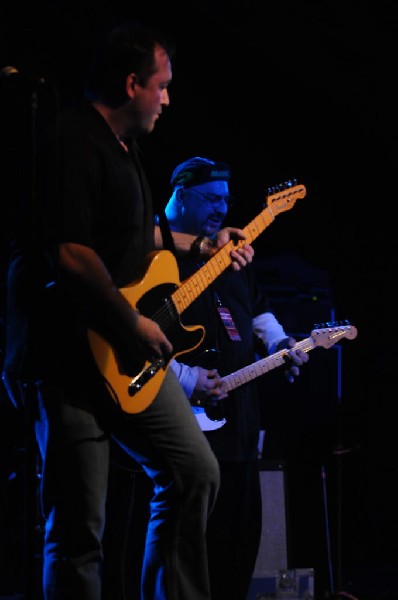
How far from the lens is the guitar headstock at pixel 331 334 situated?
4531 mm

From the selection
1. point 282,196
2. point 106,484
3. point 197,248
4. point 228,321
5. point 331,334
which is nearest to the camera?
point 106,484

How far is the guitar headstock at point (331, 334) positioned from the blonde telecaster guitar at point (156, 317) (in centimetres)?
151

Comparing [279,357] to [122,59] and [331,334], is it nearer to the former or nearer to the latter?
[331,334]

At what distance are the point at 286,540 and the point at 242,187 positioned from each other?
267cm

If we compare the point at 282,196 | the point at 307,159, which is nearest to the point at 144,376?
the point at 282,196

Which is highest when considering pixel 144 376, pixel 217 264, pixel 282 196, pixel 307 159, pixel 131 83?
pixel 307 159

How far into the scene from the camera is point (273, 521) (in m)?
4.70

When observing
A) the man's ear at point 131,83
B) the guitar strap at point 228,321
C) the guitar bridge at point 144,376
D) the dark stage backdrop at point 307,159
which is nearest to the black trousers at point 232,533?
the guitar strap at point 228,321

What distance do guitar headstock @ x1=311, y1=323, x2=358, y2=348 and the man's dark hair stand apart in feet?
7.45

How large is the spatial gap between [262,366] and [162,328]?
1.57m

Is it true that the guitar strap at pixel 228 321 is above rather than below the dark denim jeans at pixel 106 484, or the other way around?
above

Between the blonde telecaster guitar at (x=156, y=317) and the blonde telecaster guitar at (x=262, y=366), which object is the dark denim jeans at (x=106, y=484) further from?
the blonde telecaster guitar at (x=262, y=366)

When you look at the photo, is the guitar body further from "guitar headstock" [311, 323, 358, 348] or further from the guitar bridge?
"guitar headstock" [311, 323, 358, 348]

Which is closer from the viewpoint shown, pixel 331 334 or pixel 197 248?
pixel 197 248
